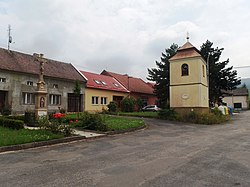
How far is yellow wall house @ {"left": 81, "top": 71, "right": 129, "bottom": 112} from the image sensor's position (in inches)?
1234

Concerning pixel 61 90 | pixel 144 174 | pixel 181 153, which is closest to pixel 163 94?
pixel 61 90

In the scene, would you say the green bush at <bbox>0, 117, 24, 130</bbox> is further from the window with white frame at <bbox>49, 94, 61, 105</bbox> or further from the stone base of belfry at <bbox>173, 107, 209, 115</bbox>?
the stone base of belfry at <bbox>173, 107, 209, 115</bbox>

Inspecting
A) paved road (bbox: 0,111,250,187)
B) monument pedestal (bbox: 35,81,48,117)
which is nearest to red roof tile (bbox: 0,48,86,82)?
monument pedestal (bbox: 35,81,48,117)

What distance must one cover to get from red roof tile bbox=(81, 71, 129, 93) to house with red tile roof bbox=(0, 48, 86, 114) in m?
2.28

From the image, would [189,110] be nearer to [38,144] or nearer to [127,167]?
[38,144]

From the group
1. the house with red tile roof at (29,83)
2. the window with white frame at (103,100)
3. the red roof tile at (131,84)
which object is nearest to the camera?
the house with red tile roof at (29,83)

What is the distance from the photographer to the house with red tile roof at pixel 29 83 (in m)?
23.0

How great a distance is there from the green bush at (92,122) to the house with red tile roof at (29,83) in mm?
8107

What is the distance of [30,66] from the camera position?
85.8ft

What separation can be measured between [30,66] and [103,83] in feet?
38.0

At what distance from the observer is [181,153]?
831 cm

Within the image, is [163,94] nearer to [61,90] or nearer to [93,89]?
[93,89]

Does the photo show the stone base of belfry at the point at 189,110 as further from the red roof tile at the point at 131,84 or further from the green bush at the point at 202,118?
the red roof tile at the point at 131,84

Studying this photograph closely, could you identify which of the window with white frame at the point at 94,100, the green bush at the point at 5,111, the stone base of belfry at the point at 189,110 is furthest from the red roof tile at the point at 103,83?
the stone base of belfry at the point at 189,110
